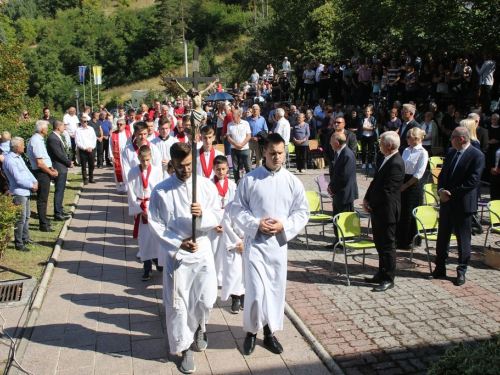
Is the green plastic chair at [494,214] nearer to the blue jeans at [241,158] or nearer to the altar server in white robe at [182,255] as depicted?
the altar server in white robe at [182,255]

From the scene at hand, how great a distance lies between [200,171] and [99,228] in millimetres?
2961

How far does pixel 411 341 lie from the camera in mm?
5430

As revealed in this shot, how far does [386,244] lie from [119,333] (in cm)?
349

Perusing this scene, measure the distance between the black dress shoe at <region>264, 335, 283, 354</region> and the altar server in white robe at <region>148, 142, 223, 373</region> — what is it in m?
0.72

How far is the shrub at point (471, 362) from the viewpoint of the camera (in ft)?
10.5

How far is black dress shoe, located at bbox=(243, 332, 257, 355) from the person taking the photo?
521cm

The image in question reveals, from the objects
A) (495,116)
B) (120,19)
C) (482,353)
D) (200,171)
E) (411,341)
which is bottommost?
(411,341)

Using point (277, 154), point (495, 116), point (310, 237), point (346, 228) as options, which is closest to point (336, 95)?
point (495, 116)

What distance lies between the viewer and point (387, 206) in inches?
266

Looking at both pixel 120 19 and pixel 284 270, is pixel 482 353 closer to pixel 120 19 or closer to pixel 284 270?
pixel 284 270

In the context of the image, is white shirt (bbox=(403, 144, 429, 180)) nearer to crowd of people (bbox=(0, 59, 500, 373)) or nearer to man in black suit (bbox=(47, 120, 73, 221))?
crowd of people (bbox=(0, 59, 500, 373))

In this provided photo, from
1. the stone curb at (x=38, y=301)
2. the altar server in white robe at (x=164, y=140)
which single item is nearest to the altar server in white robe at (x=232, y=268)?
the stone curb at (x=38, y=301)

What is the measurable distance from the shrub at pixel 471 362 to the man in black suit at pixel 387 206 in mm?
3173

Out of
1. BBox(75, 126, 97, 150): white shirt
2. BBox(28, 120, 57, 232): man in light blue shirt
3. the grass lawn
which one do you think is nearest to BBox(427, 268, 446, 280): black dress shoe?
the grass lawn
